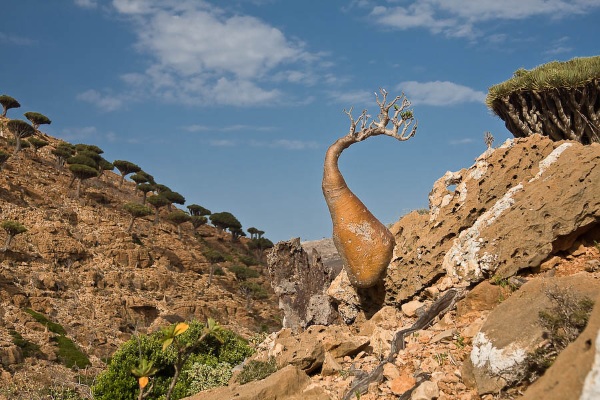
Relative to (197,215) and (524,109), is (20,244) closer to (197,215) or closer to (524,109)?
(197,215)

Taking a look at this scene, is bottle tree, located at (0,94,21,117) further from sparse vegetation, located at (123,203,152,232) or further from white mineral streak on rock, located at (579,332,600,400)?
white mineral streak on rock, located at (579,332,600,400)

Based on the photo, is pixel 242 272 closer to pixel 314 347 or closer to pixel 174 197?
pixel 174 197

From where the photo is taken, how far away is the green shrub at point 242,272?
5975 centimetres

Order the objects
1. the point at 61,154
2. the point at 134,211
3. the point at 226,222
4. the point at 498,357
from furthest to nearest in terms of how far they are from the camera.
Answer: the point at 226,222 < the point at 61,154 < the point at 134,211 < the point at 498,357

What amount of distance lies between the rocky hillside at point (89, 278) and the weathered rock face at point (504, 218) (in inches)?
922

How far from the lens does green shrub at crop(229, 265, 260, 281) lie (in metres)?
59.8

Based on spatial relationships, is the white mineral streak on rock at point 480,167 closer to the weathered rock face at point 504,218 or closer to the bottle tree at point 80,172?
the weathered rock face at point 504,218

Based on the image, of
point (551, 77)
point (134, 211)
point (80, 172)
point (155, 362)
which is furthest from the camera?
point (80, 172)

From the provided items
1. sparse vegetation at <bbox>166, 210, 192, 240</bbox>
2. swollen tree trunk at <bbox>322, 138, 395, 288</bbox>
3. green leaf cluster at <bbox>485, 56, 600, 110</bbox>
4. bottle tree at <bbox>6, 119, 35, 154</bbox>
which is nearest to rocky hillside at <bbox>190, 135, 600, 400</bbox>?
swollen tree trunk at <bbox>322, 138, 395, 288</bbox>

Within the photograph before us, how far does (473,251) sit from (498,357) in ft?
12.6

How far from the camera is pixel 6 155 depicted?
50375 mm

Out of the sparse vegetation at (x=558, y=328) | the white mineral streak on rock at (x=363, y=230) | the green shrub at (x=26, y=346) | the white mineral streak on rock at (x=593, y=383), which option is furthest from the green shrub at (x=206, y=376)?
the green shrub at (x=26, y=346)

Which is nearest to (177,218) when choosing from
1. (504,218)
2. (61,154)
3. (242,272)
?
(242,272)

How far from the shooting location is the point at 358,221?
13.2 metres
